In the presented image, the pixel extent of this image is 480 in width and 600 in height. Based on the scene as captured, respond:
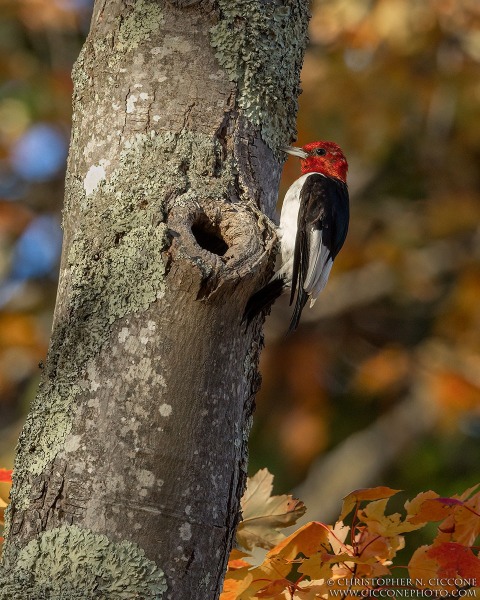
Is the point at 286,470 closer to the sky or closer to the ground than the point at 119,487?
closer to the ground

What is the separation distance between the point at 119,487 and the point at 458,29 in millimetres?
6550

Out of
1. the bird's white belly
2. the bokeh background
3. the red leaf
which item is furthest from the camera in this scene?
the bokeh background

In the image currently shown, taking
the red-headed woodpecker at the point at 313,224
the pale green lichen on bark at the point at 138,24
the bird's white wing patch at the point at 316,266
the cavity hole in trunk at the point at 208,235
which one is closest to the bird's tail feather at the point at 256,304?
the cavity hole in trunk at the point at 208,235

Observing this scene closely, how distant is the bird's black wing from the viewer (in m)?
3.86

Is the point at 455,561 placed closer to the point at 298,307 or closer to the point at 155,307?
the point at 155,307

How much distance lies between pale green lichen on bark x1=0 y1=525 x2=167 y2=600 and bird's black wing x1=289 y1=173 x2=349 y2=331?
1883 millimetres

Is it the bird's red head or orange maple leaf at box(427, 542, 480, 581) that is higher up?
the bird's red head

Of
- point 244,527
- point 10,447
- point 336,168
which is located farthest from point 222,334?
point 10,447

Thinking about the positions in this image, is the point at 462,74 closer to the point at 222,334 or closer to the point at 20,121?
the point at 20,121

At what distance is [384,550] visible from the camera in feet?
7.09

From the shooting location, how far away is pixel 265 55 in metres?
2.48

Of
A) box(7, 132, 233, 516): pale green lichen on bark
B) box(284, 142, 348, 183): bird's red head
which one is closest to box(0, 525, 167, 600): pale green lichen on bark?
box(7, 132, 233, 516): pale green lichen on bark

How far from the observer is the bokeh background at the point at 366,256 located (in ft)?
25.7

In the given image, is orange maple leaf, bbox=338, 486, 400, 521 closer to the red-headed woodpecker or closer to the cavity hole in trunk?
the cavity hole in trunk
